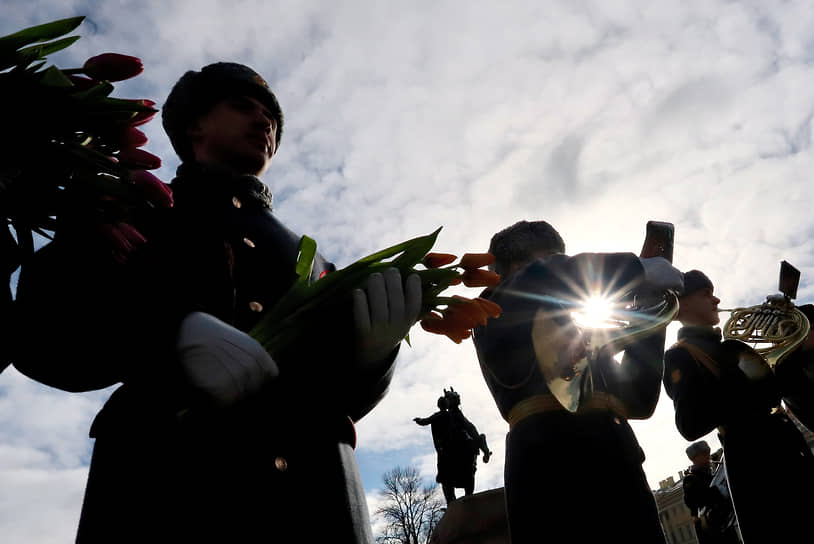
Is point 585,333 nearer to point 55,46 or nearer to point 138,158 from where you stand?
point 138,158

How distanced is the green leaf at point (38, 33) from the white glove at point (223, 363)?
2.23 feet

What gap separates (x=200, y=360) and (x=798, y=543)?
12.7 feet

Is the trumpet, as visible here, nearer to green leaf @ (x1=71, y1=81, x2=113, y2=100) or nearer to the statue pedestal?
green leaf @ (x1=71, y1=81, x2=113, y2=100)

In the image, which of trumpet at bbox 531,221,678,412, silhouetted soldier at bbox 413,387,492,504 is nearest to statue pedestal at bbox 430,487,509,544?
trumpet at bbox 531,221,678,412

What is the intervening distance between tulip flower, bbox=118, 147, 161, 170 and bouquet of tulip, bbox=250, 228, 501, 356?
39cm

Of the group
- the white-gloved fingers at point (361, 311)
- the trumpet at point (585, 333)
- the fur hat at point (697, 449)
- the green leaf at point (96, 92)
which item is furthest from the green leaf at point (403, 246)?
the fur hat at point (697, 449)

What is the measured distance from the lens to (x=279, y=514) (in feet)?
4.12

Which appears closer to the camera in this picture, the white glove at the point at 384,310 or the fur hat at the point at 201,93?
the white glove at the point at 384,310

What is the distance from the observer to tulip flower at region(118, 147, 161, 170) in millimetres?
1353

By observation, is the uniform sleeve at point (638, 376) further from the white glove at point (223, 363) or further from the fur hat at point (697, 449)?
the fur hat at point (697, 449)

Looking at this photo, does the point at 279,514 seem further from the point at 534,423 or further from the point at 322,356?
the point at 534,423

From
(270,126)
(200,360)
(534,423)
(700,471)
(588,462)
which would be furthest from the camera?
(700,471)

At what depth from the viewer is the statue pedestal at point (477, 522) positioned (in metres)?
5.18

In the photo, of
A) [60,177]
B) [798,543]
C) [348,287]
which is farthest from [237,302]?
[798,543]
